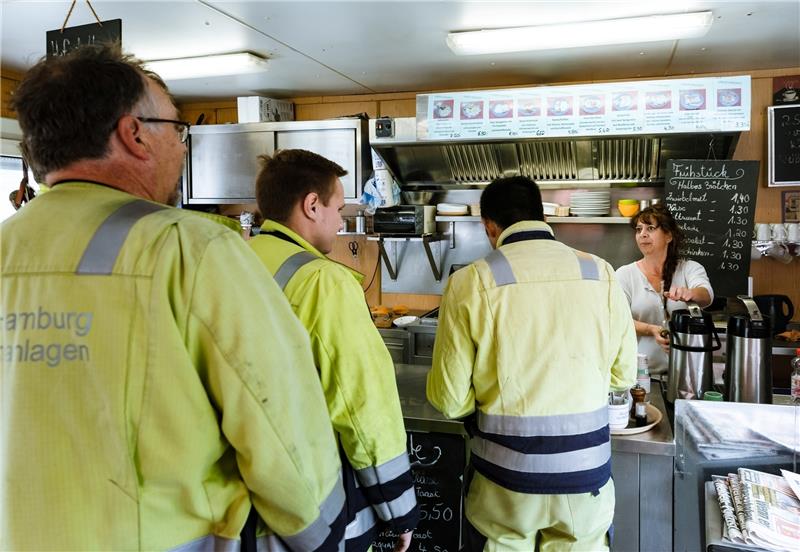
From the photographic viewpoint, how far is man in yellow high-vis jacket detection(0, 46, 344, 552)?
826 millimetres

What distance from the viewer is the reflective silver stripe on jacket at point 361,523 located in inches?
53.2

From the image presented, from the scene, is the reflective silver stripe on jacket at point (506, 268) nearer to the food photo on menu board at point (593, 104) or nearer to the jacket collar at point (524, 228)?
the jacket collar at point (524, 228)

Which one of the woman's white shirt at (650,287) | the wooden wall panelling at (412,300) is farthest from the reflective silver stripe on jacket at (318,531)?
the wooden wall panelling at (412,300)

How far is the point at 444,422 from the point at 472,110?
2550 mm

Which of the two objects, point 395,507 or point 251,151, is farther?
point 251,151

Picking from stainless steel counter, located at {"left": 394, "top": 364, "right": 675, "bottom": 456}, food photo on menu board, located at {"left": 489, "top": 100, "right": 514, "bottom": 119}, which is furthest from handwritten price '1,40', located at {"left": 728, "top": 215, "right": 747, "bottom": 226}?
stainless steel counter, located at {"left": 394, "top": 364, "right": 675, "bottom": 456}

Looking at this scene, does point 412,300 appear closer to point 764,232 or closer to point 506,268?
point 764,232

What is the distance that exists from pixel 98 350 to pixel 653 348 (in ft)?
10.1

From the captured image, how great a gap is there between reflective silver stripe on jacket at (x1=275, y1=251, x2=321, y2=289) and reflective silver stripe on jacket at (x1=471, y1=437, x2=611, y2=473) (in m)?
0.88

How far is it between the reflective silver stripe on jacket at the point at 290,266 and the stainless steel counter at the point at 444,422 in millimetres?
1060

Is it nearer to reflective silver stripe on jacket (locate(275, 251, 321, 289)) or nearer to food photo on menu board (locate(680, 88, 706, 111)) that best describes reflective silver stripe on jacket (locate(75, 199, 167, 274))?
reflective silver stripe on jacket (locate(275, 251, 321, 289))

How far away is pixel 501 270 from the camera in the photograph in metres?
1.76

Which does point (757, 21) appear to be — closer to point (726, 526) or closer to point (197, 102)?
point (726, 526)

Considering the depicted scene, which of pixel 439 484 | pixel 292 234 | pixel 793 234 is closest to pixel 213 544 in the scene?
pixel 292 234
